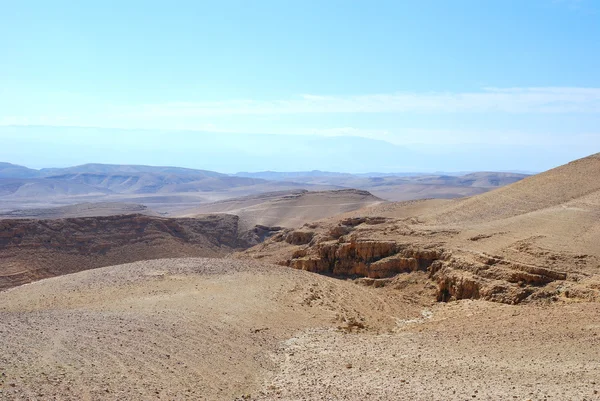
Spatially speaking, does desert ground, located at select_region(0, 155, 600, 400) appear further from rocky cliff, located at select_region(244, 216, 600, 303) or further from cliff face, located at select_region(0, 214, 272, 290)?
cliff face, located at select_region(0, 214, 272, 290)

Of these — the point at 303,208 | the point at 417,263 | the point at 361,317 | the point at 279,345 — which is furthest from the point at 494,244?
the point at 303,208

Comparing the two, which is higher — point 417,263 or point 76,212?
point 417,263

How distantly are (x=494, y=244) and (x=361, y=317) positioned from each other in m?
5.79

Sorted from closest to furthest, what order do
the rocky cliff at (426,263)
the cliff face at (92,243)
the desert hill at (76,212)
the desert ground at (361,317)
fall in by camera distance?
the desert ground at (361,317) < the rocky cliff at (426,263) < the cliff face at (92,243) < the desert hill at (76,212)

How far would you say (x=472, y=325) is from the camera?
13.7 meters

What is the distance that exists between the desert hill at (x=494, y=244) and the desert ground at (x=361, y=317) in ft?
0.21

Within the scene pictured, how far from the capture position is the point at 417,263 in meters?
20.4

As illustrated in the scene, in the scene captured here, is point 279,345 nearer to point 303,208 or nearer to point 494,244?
point 494,244

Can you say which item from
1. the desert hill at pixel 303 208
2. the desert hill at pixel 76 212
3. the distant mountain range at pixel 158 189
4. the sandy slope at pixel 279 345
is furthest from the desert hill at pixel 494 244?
the distant mountain range at pixel 158 189

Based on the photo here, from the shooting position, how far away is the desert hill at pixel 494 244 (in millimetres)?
15766

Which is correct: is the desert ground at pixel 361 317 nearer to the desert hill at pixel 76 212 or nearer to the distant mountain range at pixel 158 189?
the desert hill at pixel 76 212

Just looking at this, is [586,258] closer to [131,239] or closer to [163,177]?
[131,239]

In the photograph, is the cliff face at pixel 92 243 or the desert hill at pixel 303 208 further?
the desert hill at pixel 303 208

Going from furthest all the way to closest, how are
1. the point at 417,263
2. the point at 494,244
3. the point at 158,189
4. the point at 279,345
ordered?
the point at 158,189 → the point at 417,263 → the point at 494,244 → the point at 279,345
